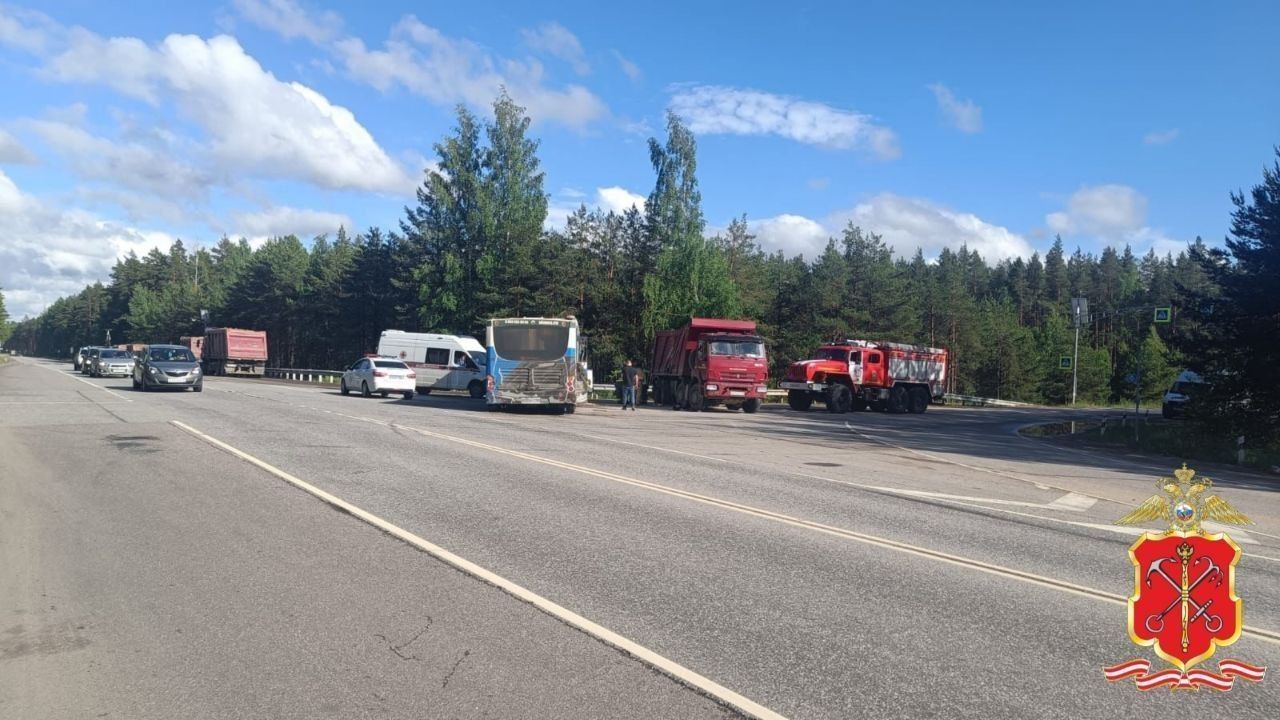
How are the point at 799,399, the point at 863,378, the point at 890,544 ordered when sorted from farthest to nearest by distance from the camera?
the point at 863,378
the point at 799,399
the point at 890,544

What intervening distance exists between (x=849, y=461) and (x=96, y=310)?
→ 16855 centimetres

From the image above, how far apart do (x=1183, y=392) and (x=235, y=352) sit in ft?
175

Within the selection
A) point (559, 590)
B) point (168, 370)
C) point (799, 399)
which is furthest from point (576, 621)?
point (799, 399)

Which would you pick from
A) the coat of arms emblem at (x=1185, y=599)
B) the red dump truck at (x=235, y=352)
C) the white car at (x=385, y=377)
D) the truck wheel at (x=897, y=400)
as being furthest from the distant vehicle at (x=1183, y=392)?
the red dump truck at (x=235, y=352)

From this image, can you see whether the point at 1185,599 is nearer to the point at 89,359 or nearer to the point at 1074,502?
the point at 1074,502

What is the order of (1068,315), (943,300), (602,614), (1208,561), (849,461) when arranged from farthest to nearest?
(1068,315) < (943,300) < (849,461) < (602,614) < (1208,561)

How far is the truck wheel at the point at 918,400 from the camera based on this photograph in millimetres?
37969

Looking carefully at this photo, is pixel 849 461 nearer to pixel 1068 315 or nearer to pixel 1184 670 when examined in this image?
pixel 1184 670

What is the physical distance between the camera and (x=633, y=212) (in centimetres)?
5316

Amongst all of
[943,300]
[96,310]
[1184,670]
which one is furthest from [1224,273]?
[96,310]

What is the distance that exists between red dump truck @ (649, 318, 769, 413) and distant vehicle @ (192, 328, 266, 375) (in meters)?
35.9

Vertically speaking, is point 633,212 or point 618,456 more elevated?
point 633,212

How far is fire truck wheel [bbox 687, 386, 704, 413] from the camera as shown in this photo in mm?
31453

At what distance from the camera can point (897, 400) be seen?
37.0 m
